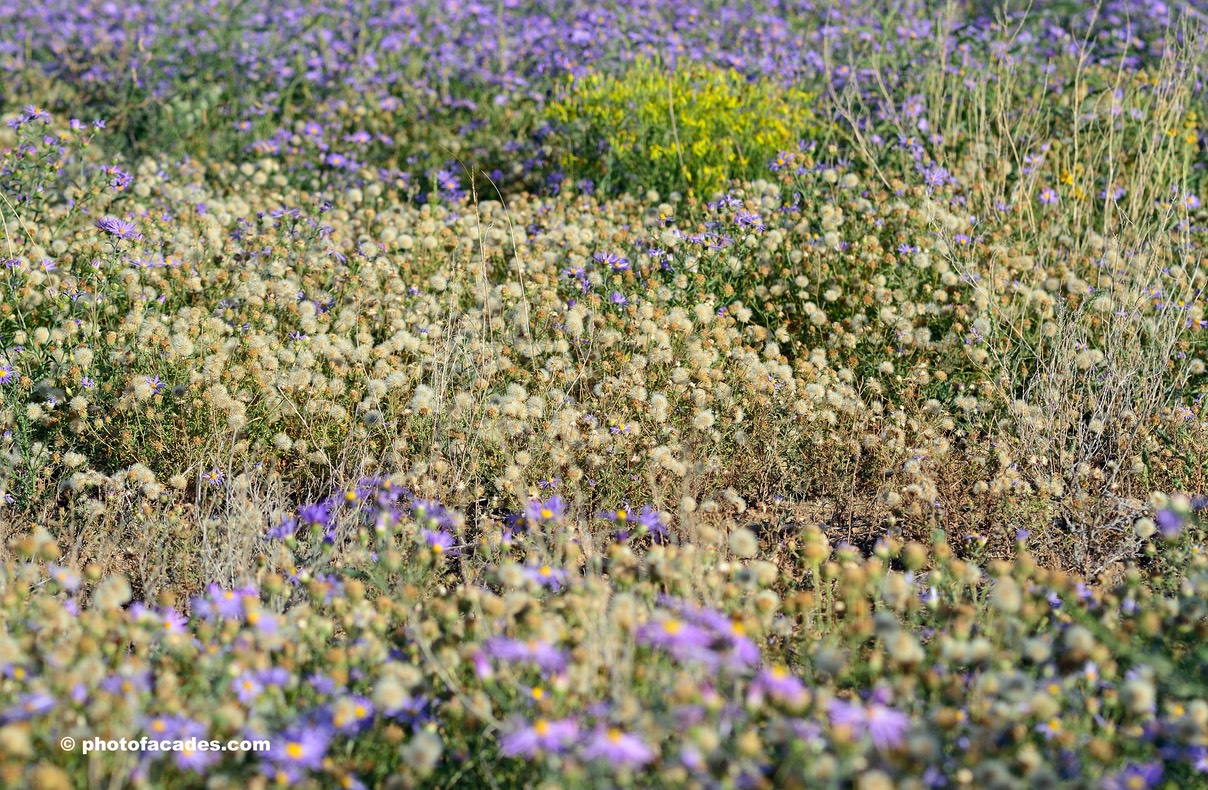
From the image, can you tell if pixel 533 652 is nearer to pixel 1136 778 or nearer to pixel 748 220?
pixel 1136 778

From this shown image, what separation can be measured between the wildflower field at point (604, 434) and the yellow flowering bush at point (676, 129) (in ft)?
0.11

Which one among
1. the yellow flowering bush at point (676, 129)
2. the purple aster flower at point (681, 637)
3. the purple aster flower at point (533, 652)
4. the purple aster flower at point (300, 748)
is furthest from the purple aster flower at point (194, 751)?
the yellow flowering bush at point (676, 129)

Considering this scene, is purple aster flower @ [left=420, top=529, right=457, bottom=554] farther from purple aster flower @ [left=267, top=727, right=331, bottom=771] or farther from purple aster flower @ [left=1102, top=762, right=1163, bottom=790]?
purple aster flower @ [left=1102, top=762, right=1163, bottom=790]

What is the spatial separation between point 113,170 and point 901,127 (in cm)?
386

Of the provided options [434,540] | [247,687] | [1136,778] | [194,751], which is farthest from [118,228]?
[1136,778]

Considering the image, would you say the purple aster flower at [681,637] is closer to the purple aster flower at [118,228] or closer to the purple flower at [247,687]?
the purple flower at [247,687]

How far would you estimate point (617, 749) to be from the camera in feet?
5.75

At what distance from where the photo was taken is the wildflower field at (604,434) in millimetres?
2025

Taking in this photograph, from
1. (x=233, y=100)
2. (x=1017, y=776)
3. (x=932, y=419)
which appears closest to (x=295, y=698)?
(x=1017, y=776)

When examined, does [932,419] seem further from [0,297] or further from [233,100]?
[233,100]

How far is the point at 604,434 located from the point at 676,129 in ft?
9.33

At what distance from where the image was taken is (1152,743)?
204 centimetres

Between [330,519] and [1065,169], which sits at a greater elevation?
[1065,169]

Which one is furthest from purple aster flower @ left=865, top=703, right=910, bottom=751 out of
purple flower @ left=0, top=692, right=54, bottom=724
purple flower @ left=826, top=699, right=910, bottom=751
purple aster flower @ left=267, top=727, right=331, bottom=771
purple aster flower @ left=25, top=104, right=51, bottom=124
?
purple aster flower @ left=25, top=104, right=51, bottom=124
